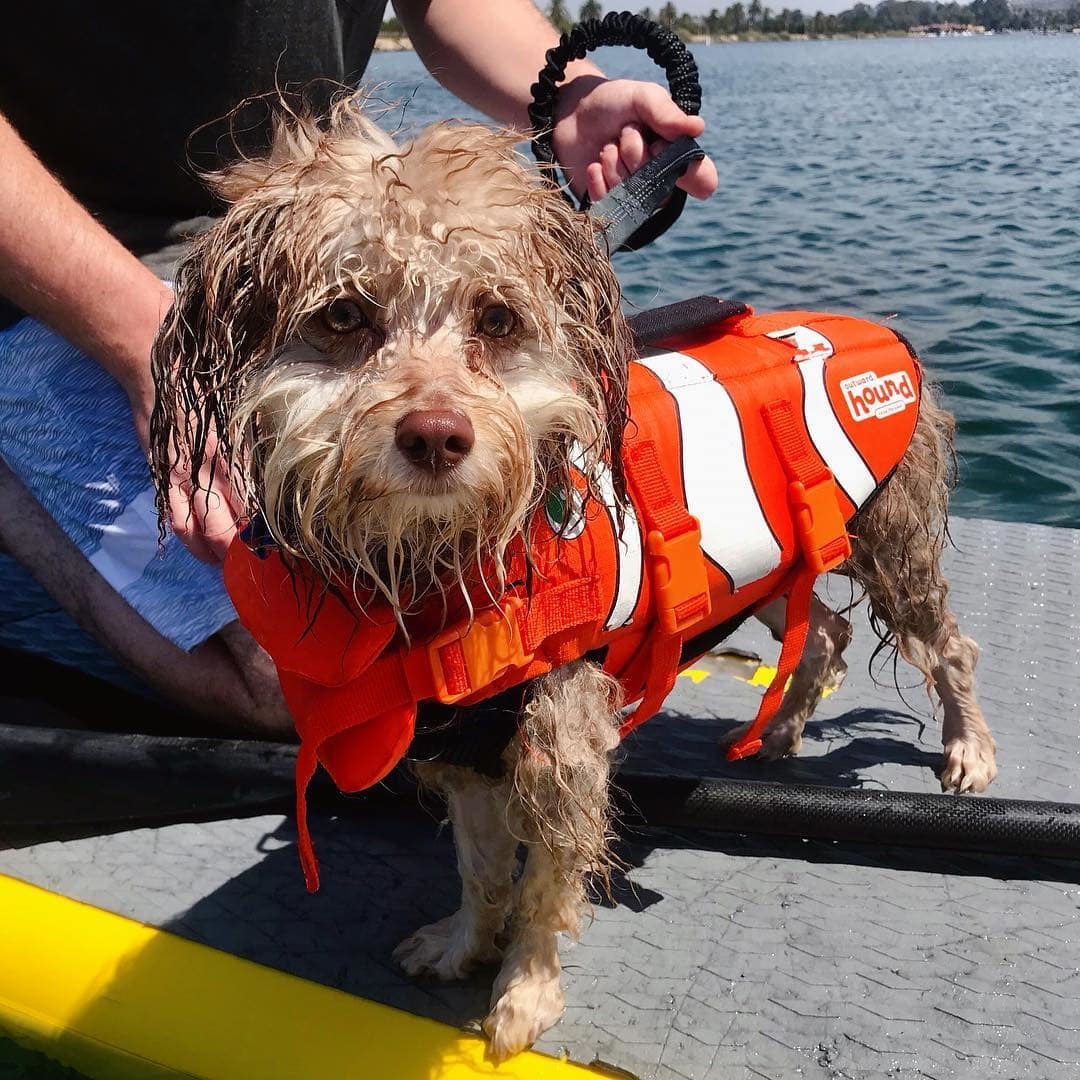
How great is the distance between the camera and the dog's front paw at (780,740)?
3.31 meters

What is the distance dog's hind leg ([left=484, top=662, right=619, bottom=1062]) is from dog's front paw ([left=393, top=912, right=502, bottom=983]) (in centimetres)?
10

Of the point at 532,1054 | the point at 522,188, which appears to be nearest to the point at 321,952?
the point at 532,1054

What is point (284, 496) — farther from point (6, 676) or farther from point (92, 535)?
point (6, 676)

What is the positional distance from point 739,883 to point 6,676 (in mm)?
2260

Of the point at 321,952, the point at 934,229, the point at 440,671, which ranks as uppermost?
the point at 440,671

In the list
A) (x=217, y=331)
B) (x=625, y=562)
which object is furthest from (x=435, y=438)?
(x=625, y=562)

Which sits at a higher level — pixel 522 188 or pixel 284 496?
pixel 522 188

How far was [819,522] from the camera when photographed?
8.27ft

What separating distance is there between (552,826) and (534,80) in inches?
85.6

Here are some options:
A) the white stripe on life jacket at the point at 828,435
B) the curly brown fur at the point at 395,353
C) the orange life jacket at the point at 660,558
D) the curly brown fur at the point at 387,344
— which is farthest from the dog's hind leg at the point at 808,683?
the curly brown fur at the point at 387,344

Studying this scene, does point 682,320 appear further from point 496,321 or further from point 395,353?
point 395,353

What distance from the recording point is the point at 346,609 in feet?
6.63

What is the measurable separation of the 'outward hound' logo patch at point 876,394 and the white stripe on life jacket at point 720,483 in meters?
0.33

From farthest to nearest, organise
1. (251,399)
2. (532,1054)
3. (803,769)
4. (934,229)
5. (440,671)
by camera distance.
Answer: (934,229) < (803,769) < (532,1054) < (440,671) < (251,399)
